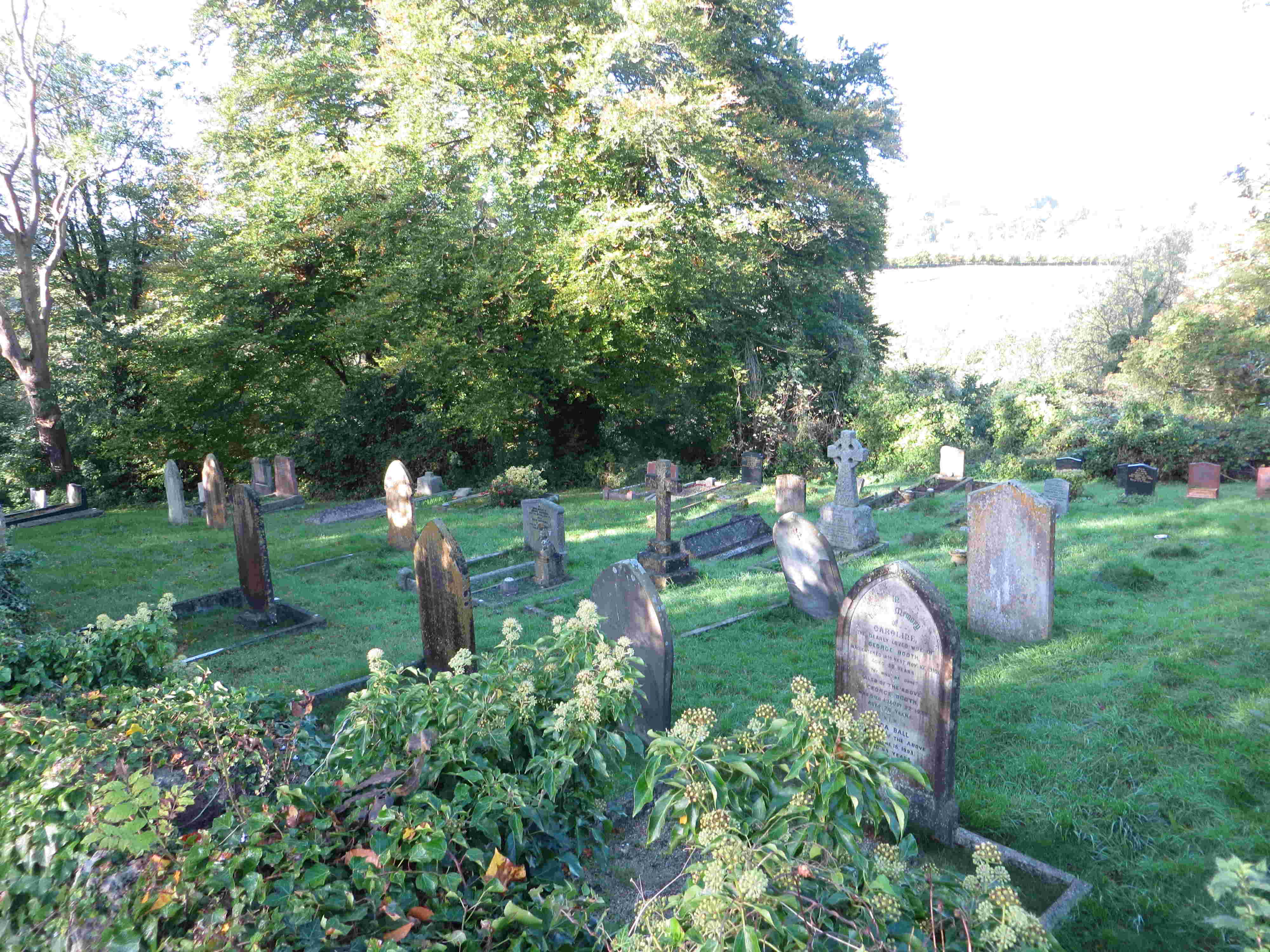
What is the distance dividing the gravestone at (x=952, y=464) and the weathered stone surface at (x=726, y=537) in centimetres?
521

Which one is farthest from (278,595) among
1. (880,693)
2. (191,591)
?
(880,693)

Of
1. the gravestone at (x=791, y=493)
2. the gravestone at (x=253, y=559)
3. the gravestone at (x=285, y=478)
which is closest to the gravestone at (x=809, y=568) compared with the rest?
the gravestone at (x=791, y=493)

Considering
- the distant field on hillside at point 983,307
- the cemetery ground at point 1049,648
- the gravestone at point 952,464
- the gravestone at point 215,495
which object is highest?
the distant field on hillside at point 983,307

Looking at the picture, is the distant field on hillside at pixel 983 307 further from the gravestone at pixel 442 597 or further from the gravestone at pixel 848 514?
the gravestone at pixel 442 597

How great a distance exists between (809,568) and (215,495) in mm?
11508

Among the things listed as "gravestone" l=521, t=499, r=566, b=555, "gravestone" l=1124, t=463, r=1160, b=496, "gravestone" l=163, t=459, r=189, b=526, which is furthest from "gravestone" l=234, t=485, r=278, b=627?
"gravestone" l=1124, t=463, r=1160, b=496

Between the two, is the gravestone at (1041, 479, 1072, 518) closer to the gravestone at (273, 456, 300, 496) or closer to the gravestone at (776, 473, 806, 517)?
the gravestone at (776, 473, 806, 517)

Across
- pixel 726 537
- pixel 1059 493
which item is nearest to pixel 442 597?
pixel 726 537

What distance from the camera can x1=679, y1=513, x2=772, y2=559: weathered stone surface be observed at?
10.7 m

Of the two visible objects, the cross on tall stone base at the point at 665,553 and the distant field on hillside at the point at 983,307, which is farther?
the distant field on hillside at the point at 983,307

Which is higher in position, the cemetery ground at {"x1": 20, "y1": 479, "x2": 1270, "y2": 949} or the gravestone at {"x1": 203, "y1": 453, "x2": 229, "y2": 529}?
the gravestone at {"x1": 203, "y1": 453, "x2": 229, "y2": 529}

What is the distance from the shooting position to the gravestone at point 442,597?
20.6ft

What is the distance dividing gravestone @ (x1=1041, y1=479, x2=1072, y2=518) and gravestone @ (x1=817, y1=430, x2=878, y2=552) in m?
2.80

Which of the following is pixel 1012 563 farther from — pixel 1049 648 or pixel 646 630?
pixel 646 630
